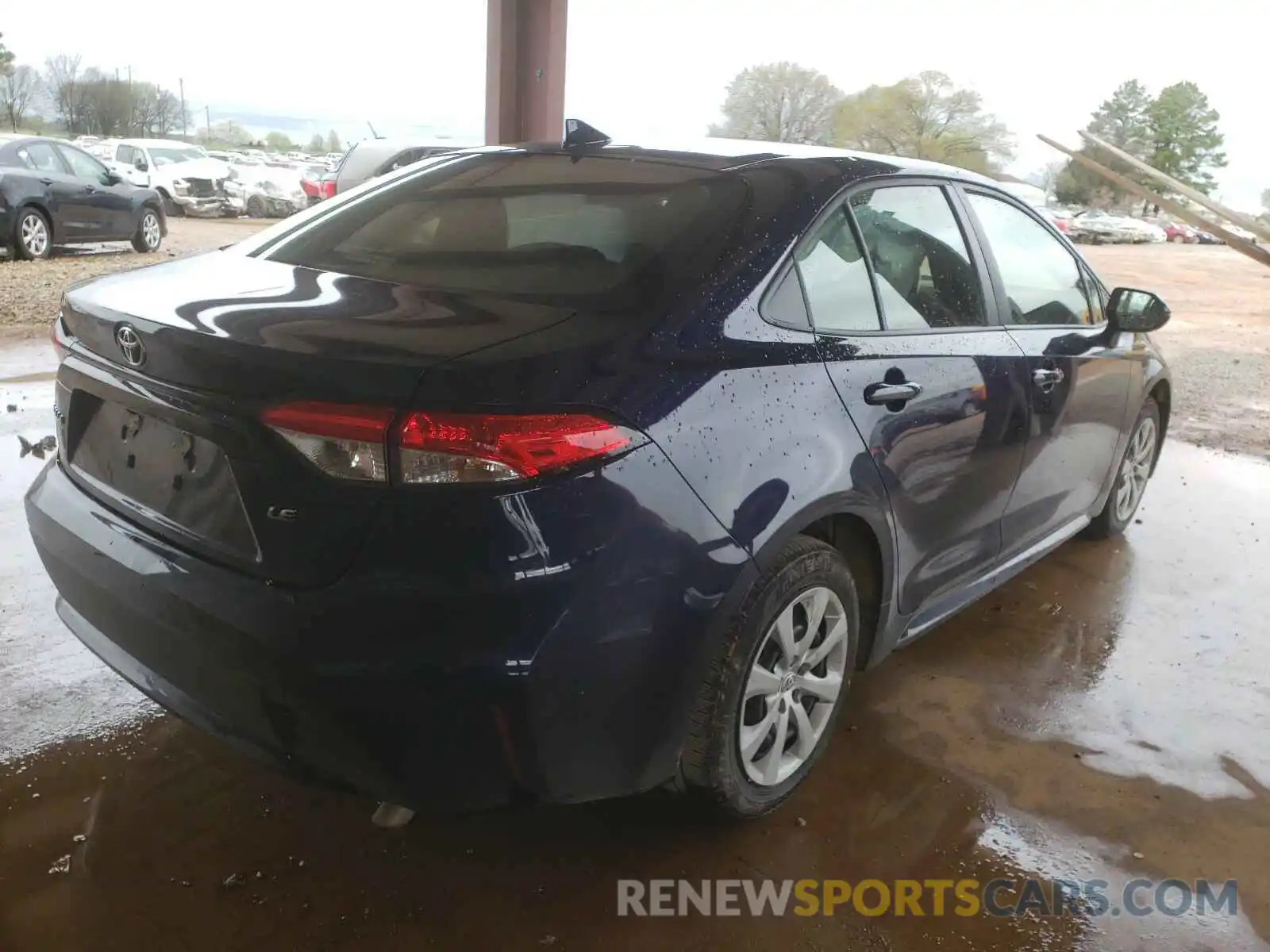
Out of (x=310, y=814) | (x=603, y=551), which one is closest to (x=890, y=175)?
(x=603, y=551)

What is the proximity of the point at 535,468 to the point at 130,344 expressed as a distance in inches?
32.9

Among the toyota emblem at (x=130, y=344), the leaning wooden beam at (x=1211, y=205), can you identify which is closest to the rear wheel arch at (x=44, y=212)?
the toyota emblem at (x=130, y=344)

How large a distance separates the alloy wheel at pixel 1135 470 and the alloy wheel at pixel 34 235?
34.1 feet

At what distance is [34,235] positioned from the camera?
10328 millimetres

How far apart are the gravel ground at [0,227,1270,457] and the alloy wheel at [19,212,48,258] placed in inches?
7.1

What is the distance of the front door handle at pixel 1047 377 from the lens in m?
2.89

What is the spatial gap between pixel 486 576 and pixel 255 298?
0.78 metres

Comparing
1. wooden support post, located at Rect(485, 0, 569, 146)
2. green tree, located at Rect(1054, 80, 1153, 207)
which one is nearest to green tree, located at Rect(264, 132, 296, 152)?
wooden support post, located at Rect(485, 0, 569, 146)

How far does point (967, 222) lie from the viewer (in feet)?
9.28

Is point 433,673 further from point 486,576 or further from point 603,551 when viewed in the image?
point 603,551

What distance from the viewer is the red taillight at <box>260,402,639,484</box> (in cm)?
156

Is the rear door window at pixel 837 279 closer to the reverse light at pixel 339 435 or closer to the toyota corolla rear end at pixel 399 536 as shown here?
the toyota corolla rear end at pixel 399 536

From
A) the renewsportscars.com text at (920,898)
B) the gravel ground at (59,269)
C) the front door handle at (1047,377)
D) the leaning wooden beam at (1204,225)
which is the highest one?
the leaning wooden beam at (1204,225)

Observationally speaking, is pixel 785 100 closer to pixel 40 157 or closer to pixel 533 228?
pixel 533 228
